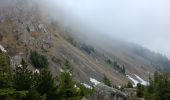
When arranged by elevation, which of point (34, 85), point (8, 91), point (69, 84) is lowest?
point (8, 91)

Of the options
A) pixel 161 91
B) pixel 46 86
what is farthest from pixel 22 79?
pixel 161 91

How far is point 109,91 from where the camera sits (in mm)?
66312

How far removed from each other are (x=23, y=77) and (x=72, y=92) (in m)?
20.3

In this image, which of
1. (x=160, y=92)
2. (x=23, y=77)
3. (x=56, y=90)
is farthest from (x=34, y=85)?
(x=160, y=92)

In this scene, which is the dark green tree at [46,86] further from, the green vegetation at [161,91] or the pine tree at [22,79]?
the green vegetation at [161,91]

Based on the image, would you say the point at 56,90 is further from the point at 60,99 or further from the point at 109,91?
the point at 109,91

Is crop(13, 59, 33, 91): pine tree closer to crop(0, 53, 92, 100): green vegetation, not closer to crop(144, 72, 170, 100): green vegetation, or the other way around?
crop(0, 53, 92, 100): green vegetation

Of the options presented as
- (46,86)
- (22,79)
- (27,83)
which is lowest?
(27,83)

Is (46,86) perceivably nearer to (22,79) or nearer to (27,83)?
(27,83)

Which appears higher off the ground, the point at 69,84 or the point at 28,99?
the point at 69,84

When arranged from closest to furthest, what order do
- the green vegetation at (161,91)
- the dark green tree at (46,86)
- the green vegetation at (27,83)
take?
the green vegetation at (27,83) < the dark green tree at (46,86) < the green vegetation at (161,91)

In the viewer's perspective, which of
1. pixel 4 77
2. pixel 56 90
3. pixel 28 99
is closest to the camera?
pixel 4 77

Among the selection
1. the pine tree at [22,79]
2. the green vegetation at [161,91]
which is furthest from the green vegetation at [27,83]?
the green vegetation at [161,91]

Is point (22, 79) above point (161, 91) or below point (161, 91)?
below
